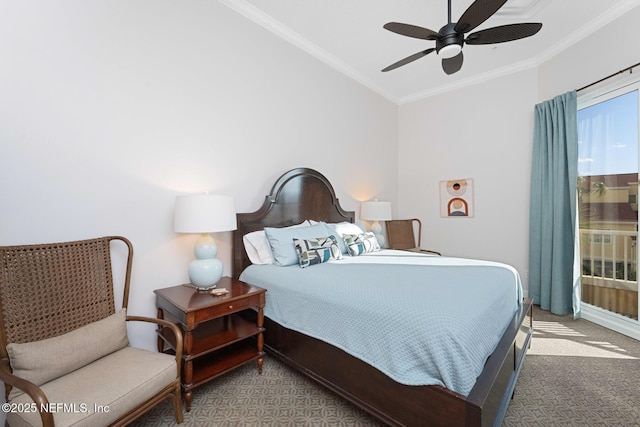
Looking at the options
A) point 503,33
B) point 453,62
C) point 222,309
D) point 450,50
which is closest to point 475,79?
point 453,62

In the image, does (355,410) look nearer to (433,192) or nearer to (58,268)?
(58,268)

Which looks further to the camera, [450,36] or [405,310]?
[450,36]

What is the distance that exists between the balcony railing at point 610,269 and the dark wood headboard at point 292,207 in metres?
2.83

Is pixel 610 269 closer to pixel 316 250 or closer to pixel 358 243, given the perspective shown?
pixel 358 243

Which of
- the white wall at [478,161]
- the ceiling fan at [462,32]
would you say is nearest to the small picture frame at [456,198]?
the white wall at [478,161]

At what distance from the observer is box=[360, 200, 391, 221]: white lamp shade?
3.99 metres

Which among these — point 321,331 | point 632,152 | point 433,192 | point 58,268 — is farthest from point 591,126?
point 58,268

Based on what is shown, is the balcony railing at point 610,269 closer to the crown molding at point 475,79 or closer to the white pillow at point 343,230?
the crown molding at point 475,79

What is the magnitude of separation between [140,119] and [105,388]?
1.71 metres

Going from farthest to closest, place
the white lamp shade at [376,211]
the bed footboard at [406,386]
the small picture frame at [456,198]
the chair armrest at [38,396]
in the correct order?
1. the small picture frame at [456,198]
2. the white lamp shade at [376,211]
3. the bed footboard at [406,386]
4. the chair armrest at [38,396]

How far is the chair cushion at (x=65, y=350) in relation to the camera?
129 centimetres

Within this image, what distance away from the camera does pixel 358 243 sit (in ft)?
10.1

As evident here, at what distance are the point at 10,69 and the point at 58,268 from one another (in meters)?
1.13

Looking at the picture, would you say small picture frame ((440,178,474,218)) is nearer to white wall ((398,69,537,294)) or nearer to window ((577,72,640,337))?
white wall ((398,69,537,294))
